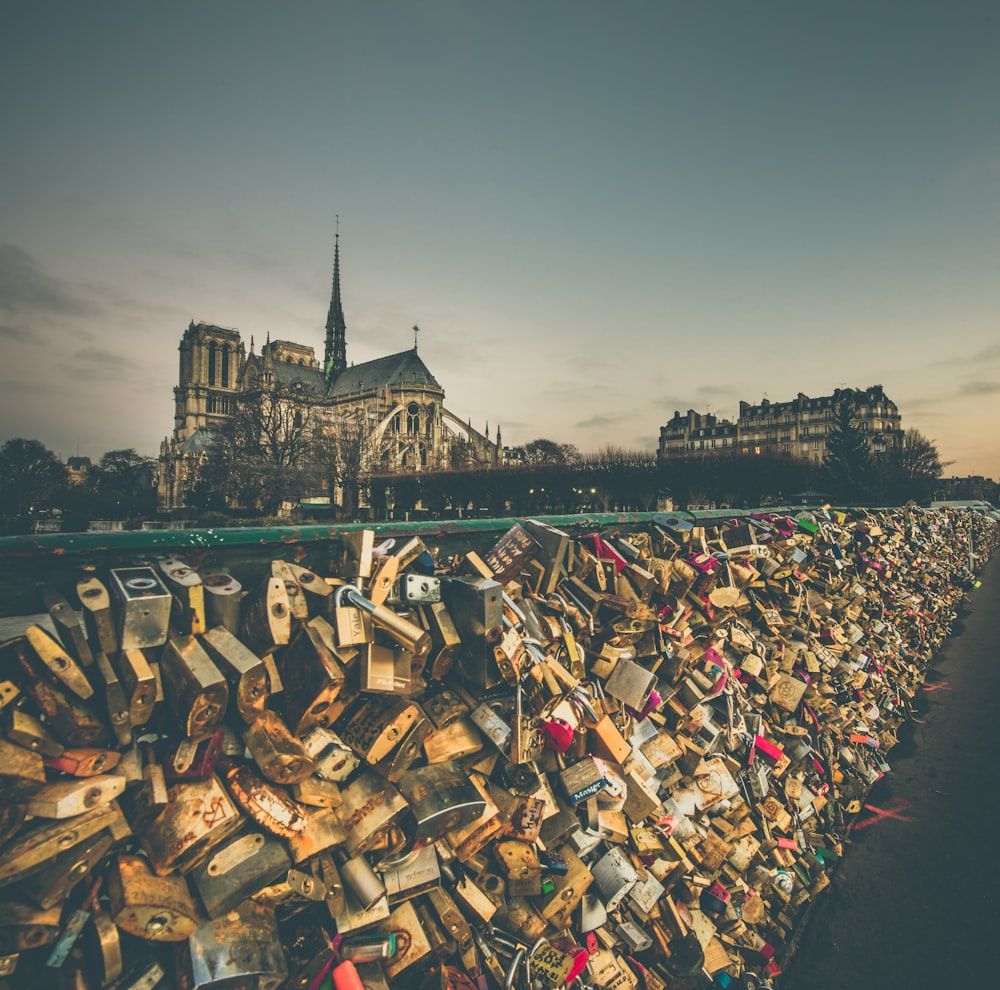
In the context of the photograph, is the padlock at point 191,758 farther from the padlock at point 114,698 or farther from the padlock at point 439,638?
the padlock at point 439,638

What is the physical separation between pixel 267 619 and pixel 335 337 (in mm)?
95790

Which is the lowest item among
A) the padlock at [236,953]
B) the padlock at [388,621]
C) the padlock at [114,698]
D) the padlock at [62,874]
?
the padlock at [236,953]

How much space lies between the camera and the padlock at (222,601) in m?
1.60

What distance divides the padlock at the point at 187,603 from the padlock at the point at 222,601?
0.03 metres

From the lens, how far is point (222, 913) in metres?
1.41

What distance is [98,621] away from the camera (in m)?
1.40

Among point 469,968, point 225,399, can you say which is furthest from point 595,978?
point 225,399

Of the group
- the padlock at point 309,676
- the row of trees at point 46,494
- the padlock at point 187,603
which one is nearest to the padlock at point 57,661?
the padlock at point 187,603

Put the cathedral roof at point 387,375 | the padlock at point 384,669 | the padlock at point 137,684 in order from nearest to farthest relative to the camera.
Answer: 1. the padlock at point 137,684
2. the padlock at point 384,669
3. the cathedral roof at point 387,375

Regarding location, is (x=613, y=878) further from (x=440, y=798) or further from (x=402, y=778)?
(x=402, y=778)

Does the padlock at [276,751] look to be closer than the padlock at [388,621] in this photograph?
Yes

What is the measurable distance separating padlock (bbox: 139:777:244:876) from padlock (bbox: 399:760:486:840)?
535 mm

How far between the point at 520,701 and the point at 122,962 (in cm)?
130

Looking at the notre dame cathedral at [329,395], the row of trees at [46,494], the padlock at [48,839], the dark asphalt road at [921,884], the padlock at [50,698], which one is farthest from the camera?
the notre dame cathedral at [329,395]
